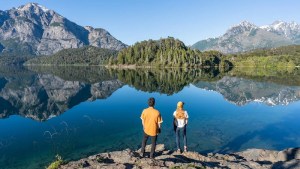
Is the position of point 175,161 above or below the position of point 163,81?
below

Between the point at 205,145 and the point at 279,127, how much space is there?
51.2 feet

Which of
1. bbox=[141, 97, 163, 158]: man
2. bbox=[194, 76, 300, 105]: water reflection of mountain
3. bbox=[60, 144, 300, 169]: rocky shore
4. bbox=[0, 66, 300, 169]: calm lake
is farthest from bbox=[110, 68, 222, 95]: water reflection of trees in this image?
bbox=[141, 97, 163, 158]: man

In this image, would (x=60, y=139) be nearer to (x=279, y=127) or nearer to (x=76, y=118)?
(x=76, y=118)

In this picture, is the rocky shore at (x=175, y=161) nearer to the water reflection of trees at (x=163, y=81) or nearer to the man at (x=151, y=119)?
the man at (x=151, y=119)

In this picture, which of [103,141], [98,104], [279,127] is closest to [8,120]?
[98,104]

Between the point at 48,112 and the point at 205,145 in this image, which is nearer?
the point at 205,145

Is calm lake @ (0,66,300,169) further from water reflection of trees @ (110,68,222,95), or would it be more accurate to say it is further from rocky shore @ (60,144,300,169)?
water reflection of trees @ (110,68,222,95)

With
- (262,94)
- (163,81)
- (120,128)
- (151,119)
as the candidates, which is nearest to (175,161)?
(151,119)

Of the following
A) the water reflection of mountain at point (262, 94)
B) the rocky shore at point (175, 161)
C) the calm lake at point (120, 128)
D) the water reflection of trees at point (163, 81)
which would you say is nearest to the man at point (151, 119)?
the rocky shore at point (175, 161)

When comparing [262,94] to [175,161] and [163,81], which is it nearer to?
[163,81]

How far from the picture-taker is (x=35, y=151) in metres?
31.6

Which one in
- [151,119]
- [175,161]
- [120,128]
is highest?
[151,119]

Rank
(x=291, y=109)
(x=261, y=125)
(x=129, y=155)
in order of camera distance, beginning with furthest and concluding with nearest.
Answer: (x=291, y=109)
(x=261, y=125)
(x=129, y=155)

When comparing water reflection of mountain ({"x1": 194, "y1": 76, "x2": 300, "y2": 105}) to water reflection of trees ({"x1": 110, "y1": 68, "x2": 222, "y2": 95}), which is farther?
water reflection of trees ({"x1": 110, "y1": 68, "x2": 222, "y2": 95})
